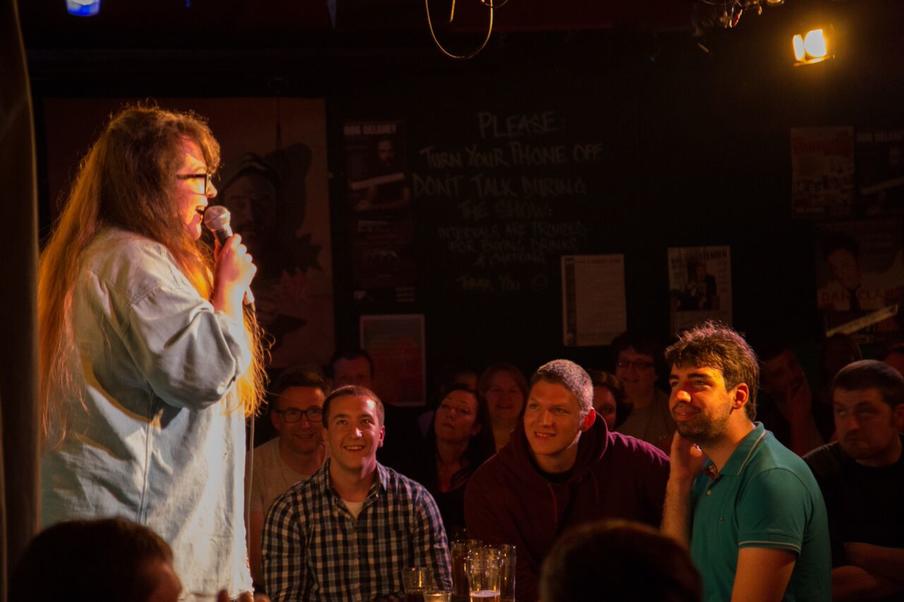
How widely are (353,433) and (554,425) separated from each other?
0.75 metres

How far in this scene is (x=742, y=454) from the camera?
9.09ft

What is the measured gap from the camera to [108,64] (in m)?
5.58

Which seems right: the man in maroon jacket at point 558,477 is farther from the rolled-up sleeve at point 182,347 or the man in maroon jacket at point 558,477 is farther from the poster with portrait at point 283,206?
the poster with portrait at point 283,206

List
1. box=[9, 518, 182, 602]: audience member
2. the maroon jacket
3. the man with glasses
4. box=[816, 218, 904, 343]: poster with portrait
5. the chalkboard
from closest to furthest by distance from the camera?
1. box=[9, 518, 182, 602]: audience member
2. the maroon jacket
3. the man with glasses
4. the chalkboard
5. box=[816, 218, 904, 343]: poster with portrait

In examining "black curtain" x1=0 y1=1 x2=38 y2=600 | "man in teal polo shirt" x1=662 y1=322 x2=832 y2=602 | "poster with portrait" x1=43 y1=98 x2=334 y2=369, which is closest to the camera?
"black curtain" x1=0 y1=1 x2=38 y2=600

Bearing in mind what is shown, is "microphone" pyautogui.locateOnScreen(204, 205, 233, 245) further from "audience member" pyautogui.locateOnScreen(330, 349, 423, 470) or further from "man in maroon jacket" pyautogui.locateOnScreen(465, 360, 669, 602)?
"audience member" pyautogui.locateOnScreen(330, 349, 423, 470)

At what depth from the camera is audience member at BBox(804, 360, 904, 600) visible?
3266 mm

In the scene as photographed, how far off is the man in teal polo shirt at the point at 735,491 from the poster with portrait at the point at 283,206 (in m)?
3.26

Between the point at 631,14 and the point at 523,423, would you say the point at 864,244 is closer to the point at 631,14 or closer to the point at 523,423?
the point at 631,14

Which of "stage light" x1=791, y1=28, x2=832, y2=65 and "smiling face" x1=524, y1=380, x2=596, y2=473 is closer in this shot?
"smiling face" x1=524, y1=380, x2=596, y2=473

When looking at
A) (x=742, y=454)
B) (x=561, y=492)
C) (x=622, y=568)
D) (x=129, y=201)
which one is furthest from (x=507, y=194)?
(x=622, y=568)

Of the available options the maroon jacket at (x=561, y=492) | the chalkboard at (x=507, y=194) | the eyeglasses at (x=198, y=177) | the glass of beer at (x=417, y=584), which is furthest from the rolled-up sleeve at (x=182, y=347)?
the chalkboard at (x=507, y=194)

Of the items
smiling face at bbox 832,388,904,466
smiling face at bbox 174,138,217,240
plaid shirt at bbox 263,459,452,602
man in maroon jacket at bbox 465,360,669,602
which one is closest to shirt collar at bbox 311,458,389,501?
plaid shirt at bbox 263,459,452,602

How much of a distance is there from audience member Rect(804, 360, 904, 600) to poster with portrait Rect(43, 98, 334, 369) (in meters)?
3.05
